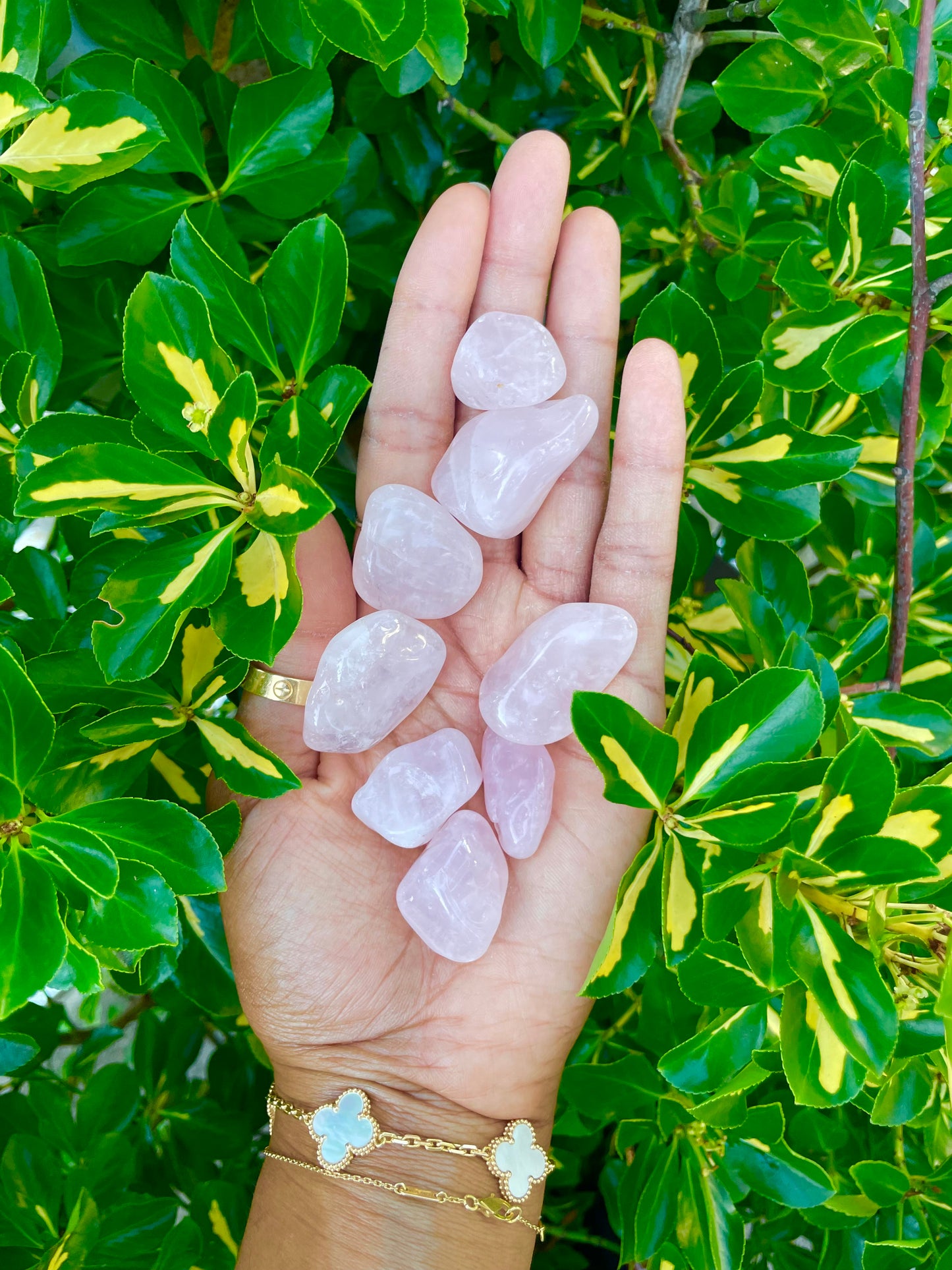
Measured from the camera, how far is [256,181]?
840 millimetres

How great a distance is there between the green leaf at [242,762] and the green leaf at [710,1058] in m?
0.36

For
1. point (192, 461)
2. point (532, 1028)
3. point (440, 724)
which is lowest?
point (532, 1028)

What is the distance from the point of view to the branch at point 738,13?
905 millimetres

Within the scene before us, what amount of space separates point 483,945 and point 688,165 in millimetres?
887

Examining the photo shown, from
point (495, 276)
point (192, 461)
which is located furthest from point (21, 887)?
point (495, 276)

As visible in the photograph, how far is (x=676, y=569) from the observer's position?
97cm

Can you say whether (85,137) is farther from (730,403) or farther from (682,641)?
(682,641)

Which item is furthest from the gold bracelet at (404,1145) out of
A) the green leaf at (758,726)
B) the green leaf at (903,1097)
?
the green leaf at (758,726)

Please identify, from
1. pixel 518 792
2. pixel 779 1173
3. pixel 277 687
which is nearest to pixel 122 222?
pixel 277 687

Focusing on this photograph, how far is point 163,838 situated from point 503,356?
1.90ft

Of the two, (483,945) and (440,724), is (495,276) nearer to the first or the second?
(440,724)

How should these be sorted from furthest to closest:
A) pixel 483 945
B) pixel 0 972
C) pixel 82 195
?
pixel 483 945 < pixel 82 195 < pixel 0 972

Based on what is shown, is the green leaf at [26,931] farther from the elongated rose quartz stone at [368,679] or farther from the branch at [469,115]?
the branch at [469,115]

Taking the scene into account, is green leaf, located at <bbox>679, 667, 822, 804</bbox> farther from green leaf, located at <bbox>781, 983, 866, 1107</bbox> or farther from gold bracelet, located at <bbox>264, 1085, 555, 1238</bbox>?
gold bracelet, located at <bbox>264, 1085, 555, 1238</bbox>
